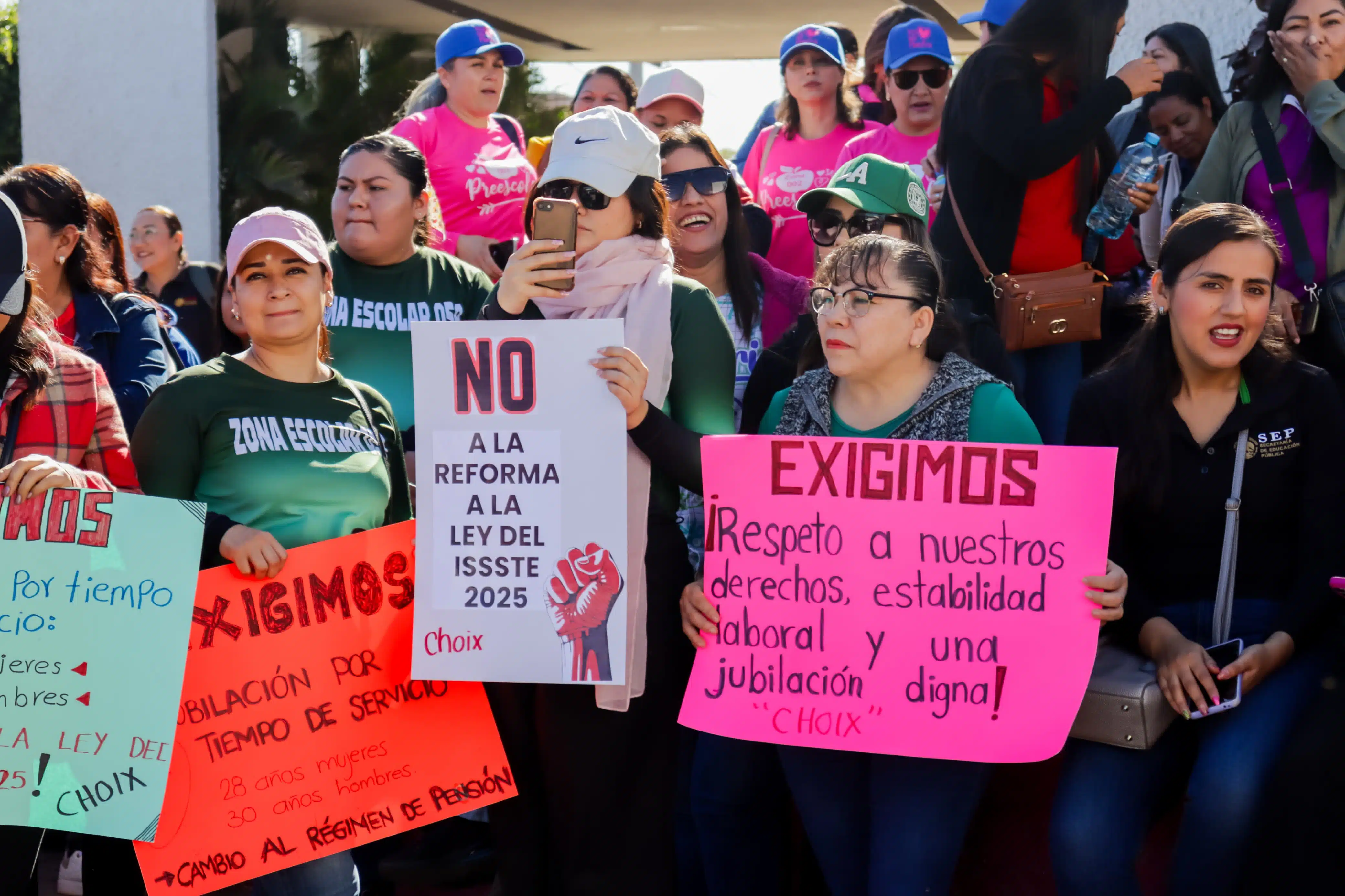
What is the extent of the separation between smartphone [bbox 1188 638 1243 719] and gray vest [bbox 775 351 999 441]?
0.71m

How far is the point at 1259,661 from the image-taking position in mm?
2787

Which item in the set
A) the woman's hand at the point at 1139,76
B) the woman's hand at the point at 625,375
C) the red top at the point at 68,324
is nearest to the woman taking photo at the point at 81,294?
the red top at the point at 68,324

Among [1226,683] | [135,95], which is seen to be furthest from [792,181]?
[135,95]

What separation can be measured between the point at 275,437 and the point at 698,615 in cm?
102

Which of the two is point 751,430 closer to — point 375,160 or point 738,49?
point 375,160

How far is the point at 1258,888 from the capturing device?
9.00 feet

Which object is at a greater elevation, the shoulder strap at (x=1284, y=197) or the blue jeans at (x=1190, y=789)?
the shoulder strap at (x=1284, y=197)

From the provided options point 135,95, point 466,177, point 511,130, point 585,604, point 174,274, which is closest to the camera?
point 585,604

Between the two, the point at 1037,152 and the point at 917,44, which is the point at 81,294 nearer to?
the point at 1037,152

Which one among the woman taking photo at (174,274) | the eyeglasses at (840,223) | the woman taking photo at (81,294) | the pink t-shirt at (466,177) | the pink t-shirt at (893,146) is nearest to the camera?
the eyeglasses at (840,223)

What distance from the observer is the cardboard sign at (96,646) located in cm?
279

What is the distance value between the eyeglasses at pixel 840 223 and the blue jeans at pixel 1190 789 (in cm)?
140

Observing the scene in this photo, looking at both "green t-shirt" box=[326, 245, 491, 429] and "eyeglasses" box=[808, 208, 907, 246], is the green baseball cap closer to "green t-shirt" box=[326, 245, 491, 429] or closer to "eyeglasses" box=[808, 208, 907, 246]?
"eyeglasses" box=[808, 208, 907, 246]

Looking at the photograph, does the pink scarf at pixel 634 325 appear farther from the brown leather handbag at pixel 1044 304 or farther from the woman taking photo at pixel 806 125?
the woman taking photo at pixel 806 125
